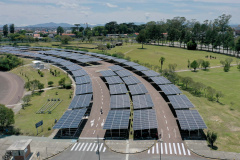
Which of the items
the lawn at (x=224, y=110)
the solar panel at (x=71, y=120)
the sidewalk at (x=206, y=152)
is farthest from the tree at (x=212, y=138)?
the solar panel at (x=71, y=120)

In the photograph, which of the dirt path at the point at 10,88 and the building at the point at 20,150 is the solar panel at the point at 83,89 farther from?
the building at the point at 20,150

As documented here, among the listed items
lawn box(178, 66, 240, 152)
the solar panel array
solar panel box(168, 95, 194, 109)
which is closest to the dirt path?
the solar panel array

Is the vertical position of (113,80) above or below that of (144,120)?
above

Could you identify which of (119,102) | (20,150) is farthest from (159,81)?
(20,150)

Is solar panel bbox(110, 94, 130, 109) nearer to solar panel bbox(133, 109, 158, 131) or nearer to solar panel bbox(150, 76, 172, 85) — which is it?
solar panel bbox(133, 109, 158, 131)

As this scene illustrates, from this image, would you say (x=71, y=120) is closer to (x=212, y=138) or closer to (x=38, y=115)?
(x=38, y=115)

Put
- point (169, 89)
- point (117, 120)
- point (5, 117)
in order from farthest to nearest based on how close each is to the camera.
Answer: point (169, 89) < point (5, 117) < point (117, 120)
